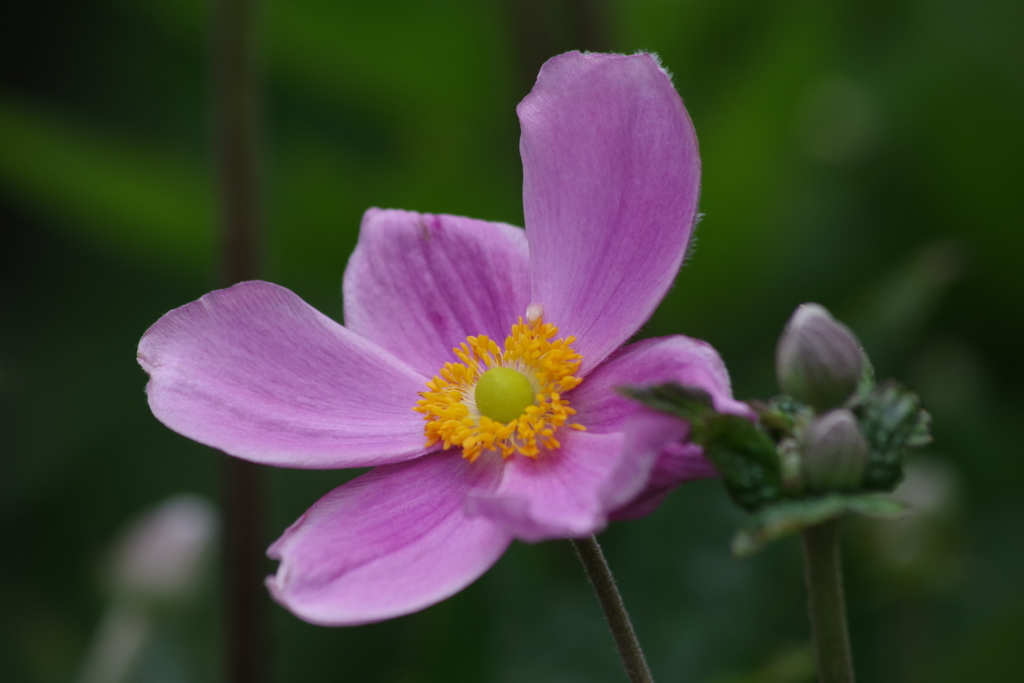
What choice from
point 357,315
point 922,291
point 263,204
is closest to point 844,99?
point 922,291


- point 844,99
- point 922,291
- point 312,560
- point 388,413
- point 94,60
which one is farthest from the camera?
point 94,60

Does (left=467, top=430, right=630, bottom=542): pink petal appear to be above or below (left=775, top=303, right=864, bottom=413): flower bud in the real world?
below

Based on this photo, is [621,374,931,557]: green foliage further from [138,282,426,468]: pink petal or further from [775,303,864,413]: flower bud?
[138,282,426,468]: pink petal

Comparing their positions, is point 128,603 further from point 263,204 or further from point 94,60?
point 94,60

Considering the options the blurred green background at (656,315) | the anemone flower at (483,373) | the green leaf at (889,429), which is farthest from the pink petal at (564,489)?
the blurred green background at (656,315)

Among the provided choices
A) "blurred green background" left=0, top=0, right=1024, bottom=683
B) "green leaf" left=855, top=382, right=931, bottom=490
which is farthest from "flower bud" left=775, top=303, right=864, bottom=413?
"blurred green background" left=0, top=0, right=1024, bottom=683

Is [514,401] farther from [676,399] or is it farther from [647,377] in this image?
[676,399]
